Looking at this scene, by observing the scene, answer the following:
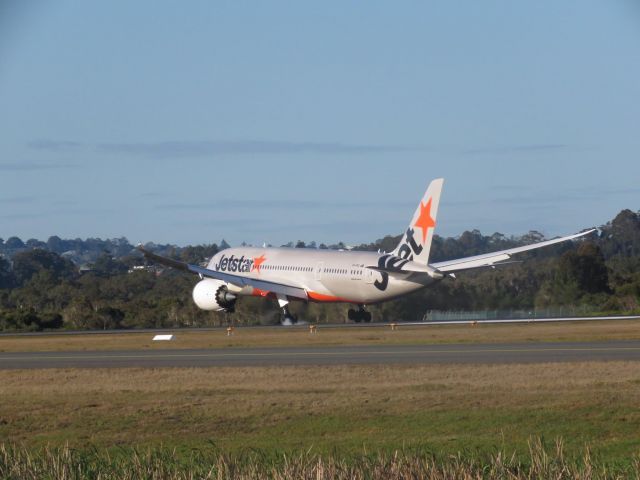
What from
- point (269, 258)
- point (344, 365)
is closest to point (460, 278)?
point (269, 258)

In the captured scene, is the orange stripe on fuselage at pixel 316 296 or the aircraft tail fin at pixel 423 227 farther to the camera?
the orange stripe on fuselage at pixel 316 296

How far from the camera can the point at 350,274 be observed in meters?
63.2

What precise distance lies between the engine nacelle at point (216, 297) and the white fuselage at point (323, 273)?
50cm

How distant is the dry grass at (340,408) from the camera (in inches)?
808

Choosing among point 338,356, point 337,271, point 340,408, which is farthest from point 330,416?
point 337,271

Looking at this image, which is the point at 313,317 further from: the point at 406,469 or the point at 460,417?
the point at 406,469

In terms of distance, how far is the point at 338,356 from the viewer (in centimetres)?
3638

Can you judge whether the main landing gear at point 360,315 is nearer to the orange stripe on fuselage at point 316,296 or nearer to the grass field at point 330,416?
the orange stripe on fuselage at point 316,296

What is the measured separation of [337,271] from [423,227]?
5354 millimetres

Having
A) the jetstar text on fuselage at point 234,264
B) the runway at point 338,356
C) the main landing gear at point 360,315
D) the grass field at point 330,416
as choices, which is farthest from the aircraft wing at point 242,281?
the grass field at point 330,416

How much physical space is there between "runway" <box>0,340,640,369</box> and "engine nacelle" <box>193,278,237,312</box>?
81.2 feet

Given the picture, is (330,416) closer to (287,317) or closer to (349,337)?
(349,337)

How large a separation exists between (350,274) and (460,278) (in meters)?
31.7

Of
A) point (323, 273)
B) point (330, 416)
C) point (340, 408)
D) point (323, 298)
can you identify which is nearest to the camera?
point (330, 416)
